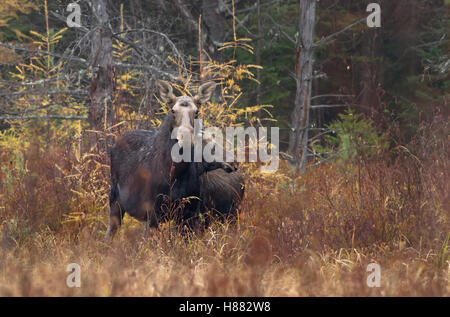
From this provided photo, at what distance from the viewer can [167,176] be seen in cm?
514

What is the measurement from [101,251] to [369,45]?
13787 millimetres

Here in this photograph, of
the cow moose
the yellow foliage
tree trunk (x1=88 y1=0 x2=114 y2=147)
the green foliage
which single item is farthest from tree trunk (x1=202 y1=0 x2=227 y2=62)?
the cow moose

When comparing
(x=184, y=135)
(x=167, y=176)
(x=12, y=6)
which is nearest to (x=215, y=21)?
(x=12, y=6)

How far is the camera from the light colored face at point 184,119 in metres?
4.82

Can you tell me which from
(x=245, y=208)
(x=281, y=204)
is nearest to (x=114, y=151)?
(x=245, y=208)

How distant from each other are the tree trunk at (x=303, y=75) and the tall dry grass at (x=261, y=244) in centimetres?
322

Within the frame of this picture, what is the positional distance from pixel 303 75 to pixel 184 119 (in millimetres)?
5136

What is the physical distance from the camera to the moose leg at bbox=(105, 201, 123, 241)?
19.7 ft

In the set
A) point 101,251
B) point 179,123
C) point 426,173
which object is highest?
point 179,123

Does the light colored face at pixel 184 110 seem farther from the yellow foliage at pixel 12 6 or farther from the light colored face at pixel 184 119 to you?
the yellow foliage at pixel 12 6

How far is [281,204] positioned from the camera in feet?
20.2

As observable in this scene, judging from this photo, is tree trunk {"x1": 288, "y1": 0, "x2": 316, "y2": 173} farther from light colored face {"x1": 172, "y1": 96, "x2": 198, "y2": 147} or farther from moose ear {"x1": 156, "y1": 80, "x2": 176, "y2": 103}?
light colored face {"x1": 172, "y1": 96, "x2": 198, "y2": 147}
